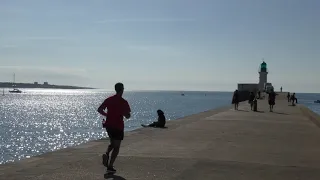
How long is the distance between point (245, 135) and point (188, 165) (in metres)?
6.13

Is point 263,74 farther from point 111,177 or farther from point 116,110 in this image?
point 111,177

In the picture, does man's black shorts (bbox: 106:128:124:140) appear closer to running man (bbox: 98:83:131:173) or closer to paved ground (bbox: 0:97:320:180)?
running man (bbox: 98:83:131:173)

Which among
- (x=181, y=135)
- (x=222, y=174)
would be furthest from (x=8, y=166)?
(x=181, y=135)

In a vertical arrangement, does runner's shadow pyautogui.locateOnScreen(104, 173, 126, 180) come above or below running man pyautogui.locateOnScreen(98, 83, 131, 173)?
below

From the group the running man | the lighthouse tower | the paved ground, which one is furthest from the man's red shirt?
the lighthouse tower

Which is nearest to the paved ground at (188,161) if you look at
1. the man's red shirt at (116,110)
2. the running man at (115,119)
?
the running man at (115,119)

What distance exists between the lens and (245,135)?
14.2 metres

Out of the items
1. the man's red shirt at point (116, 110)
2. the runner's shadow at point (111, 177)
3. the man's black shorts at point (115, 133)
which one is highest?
the man's red shirt at point (116, 110)

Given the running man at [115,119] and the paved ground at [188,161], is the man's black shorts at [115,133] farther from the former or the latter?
the paved ground at [188,161]

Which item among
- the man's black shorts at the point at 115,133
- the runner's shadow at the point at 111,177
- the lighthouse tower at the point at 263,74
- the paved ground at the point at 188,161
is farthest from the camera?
the lighthouse tower at the point at 263,74

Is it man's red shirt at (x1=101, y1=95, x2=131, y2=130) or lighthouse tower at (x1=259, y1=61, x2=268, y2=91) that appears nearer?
man's red shirt at (x1=101, y1=95, x2=131, y2=130)

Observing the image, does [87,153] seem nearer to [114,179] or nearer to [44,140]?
[114,179]

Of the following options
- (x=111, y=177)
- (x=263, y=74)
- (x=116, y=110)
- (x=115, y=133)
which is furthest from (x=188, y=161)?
(x=263, y=74)

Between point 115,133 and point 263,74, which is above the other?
point 263,74
